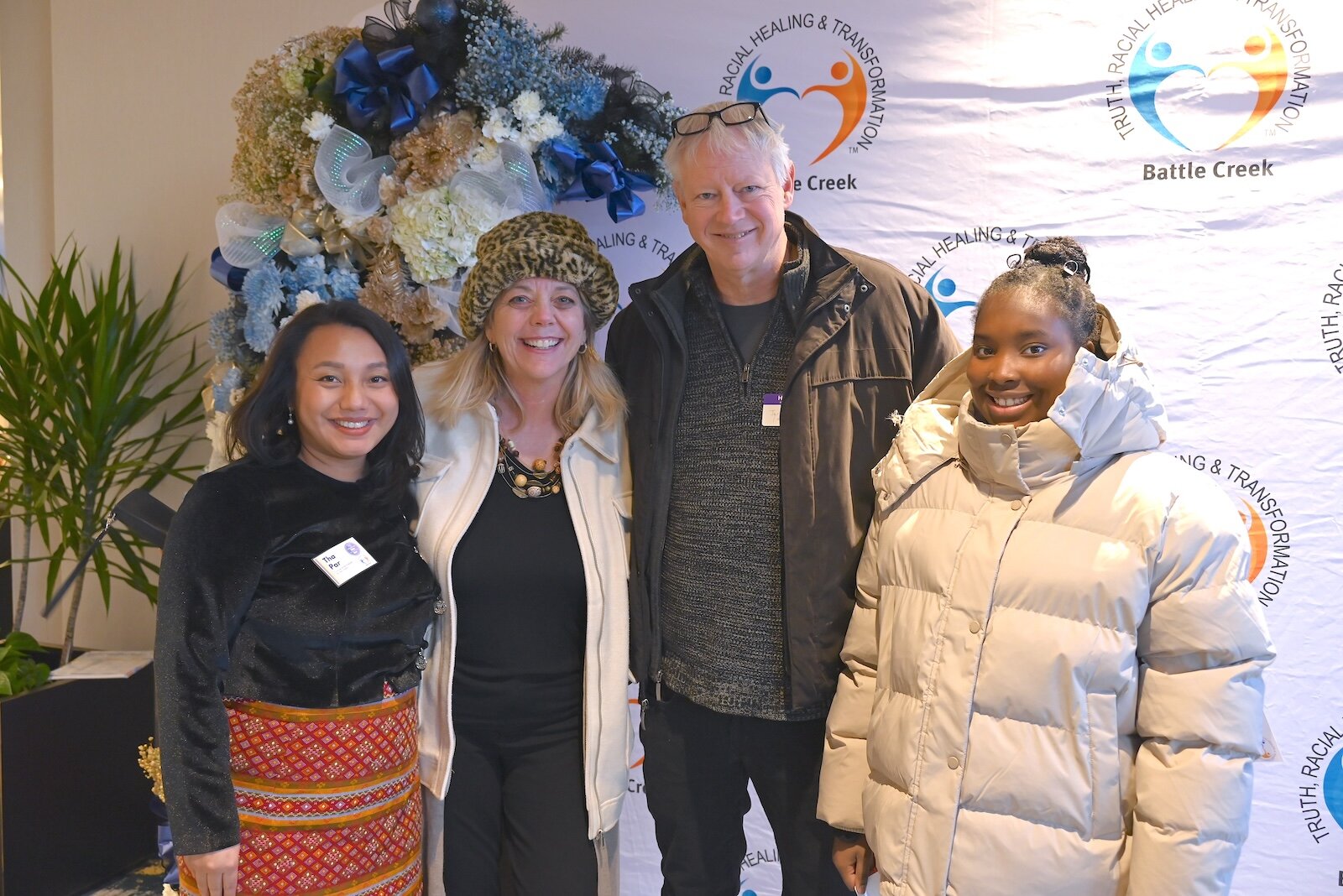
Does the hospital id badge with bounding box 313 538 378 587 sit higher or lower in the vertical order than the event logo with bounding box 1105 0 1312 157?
lower

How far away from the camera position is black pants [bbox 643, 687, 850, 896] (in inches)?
69.9

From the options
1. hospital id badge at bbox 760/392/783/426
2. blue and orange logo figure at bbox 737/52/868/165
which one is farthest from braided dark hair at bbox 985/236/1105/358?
blue and orange logo figure at bbox 737/52/868/165

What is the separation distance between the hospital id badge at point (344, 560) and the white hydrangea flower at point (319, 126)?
3.91ft

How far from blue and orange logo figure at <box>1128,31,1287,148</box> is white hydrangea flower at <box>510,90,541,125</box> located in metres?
1.58

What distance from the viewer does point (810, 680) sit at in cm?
169

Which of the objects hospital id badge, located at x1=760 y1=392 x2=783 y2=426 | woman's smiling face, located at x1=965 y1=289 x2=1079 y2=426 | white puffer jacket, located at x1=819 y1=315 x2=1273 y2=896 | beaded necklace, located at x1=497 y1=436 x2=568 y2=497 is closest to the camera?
white puffer jacket, located at x1=819 y1=315 x2=1273 y2=896

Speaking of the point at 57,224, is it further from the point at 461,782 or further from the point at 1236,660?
the point at 1236,660

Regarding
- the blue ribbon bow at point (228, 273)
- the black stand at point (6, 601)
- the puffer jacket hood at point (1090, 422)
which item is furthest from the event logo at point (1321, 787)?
the black stand at point (6, 601)

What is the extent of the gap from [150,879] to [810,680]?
2565 millimetres

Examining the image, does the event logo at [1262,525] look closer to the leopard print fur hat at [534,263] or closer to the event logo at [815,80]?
the event logo at [815,80]

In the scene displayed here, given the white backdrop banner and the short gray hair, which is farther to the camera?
the white backdrop banner

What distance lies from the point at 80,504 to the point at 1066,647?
305 cm

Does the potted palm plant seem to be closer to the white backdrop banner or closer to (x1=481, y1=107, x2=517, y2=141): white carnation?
(x1=481, y1=107, x2=517, y2=141): white carnation

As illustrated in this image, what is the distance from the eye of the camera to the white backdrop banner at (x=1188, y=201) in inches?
93.1
